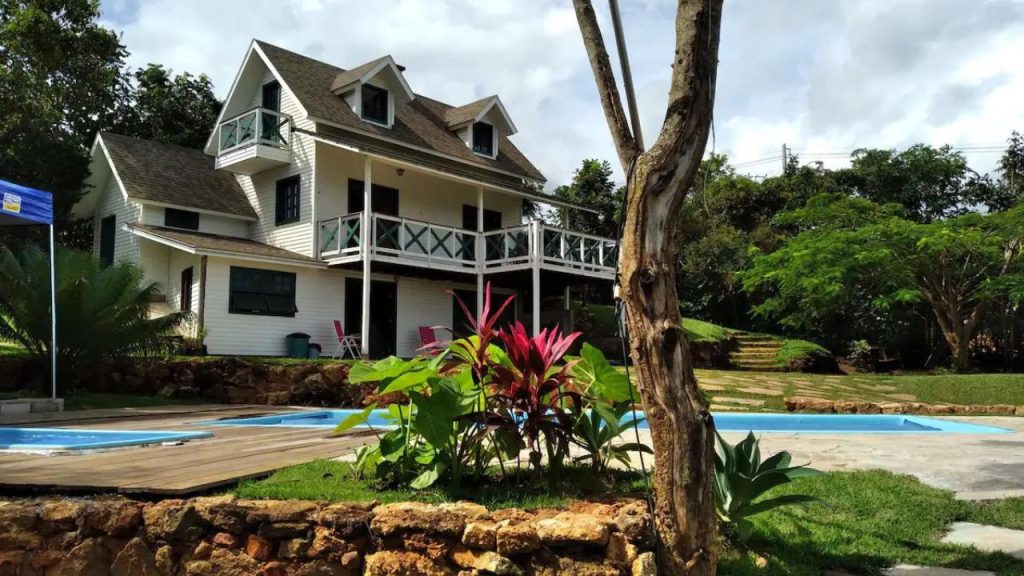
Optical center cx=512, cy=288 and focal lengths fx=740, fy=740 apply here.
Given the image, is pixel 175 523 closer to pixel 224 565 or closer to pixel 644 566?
pixel 224 565

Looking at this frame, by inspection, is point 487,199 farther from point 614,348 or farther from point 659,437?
point 659,437

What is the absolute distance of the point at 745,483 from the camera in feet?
10.8

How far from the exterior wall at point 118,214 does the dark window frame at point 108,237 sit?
69 mm

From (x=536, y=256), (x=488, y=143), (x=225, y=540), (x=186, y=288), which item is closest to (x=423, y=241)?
(x=536, y=256)

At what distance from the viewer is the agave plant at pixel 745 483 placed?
10.7 ft

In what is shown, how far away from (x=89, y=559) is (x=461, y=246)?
14726mm

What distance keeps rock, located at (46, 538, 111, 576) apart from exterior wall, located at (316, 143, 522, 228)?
1421cm

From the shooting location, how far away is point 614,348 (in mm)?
19547

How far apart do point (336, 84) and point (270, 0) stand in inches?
410

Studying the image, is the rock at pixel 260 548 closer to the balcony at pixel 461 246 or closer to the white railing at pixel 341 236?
the balcony at pixel 461 246

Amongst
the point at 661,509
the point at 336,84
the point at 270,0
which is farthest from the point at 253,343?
the point at 661,509

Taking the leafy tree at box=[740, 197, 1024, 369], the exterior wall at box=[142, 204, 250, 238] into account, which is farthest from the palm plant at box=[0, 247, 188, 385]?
the leafy tree at box=[740, 197, 1024, 369]

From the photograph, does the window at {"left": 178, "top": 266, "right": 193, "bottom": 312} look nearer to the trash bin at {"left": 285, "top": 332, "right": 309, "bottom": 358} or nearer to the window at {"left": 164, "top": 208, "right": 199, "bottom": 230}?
the window at {"left": 164, "top": 208, "right": 199, "bottom": 230}

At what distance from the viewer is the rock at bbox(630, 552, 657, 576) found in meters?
2.79
